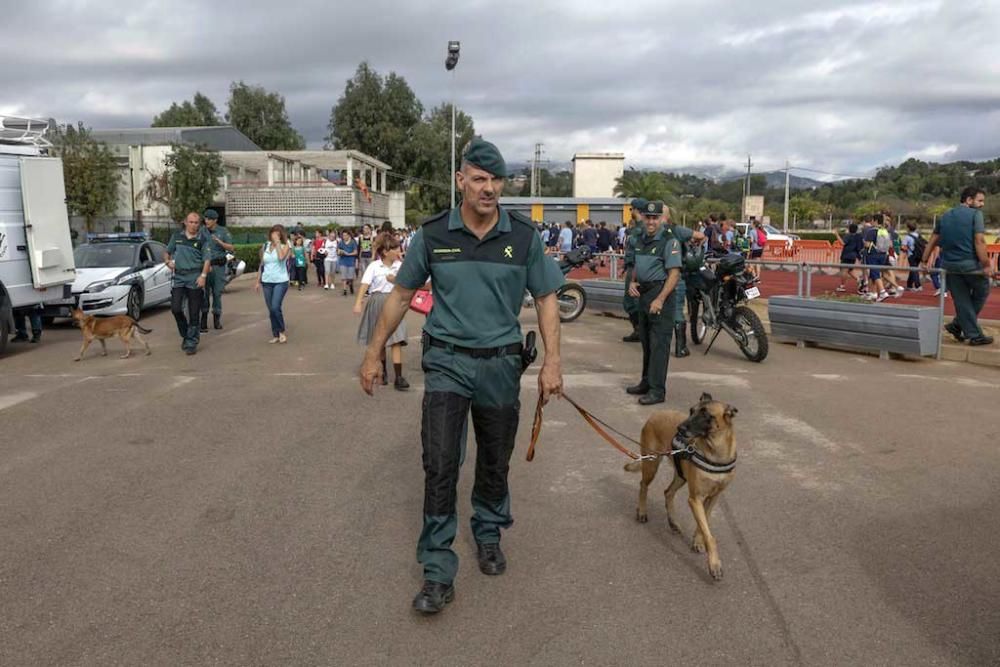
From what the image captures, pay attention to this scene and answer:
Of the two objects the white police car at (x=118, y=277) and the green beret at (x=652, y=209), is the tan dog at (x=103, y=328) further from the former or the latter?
the green beret at (x=652, y=209)

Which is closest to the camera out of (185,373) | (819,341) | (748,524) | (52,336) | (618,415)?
(748,524)

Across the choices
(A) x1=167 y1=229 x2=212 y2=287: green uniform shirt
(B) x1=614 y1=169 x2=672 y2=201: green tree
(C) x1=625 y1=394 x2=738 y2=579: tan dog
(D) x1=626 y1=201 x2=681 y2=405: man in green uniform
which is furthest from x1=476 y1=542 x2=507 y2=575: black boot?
(B) x1=614 y1=169 x2=672 y2=201: green tree

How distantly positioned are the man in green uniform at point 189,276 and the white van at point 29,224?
7.00 ft

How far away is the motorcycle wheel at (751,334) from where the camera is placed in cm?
1052

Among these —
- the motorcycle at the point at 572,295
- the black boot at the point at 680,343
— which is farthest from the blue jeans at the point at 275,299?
the black boot at the point at 680,343

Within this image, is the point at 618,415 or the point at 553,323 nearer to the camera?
the point at 553,323

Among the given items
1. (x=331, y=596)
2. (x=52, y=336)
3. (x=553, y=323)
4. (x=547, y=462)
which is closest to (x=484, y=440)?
(x=553, y=323)

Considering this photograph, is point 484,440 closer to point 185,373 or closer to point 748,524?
point 748,524

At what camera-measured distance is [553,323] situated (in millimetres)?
4141

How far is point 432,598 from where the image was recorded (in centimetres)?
380

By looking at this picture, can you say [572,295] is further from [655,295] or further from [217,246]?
[655,295]

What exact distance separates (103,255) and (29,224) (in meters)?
4.02

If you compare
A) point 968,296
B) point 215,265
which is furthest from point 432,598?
point 215,265

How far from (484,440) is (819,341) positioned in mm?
8711
